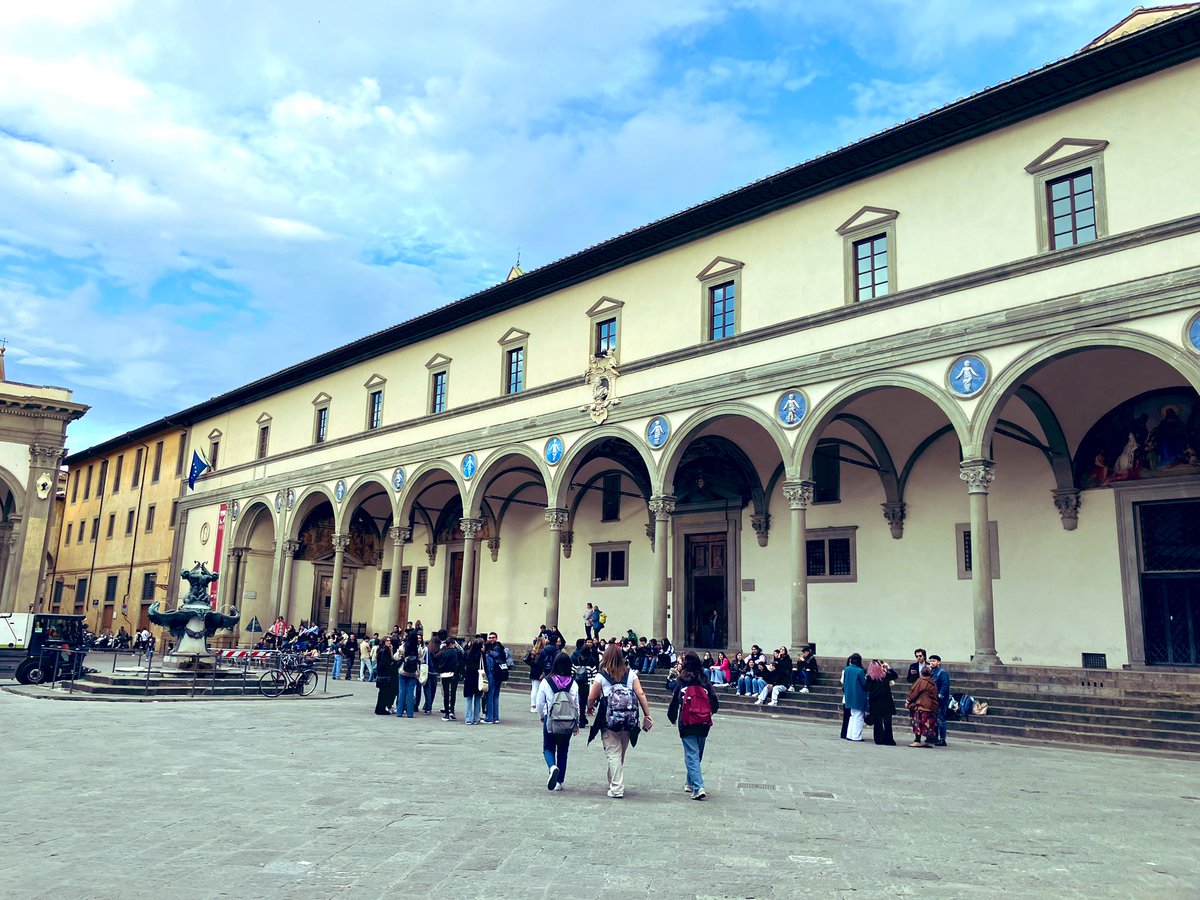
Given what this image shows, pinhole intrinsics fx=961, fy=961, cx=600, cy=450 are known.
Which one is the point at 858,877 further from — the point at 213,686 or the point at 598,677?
the point at 213,686

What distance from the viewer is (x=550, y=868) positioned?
5539 mm

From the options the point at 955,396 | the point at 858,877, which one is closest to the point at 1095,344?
the point at 955,396

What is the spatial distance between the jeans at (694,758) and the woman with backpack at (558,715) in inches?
38.0

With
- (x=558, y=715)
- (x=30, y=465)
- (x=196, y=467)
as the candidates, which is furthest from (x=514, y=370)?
(x=30, y=465)

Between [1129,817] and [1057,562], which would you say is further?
[1057,562]

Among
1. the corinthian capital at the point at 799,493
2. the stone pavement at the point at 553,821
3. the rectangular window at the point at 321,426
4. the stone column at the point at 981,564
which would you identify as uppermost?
the rectangular window at the point at 321,426

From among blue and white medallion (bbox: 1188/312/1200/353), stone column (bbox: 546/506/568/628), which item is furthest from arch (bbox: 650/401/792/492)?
blue and white medallion (bbox: 1188/312/1200/353)

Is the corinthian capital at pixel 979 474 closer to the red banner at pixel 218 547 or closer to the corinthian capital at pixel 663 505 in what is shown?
the corinthian capital at pixel 663 505

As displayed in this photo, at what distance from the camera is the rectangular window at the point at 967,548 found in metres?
19.8

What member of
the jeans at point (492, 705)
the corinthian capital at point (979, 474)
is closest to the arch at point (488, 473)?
the jeans at point (492, 705)

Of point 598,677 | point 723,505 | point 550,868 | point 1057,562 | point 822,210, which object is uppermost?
point 822,210

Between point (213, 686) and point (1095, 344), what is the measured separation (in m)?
16.5

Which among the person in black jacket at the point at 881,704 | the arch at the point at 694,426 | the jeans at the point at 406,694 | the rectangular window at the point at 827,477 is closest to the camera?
the person in black jacket at the point at 881,704

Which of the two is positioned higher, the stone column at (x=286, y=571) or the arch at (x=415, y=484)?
the arch at (x=415, y=484)
